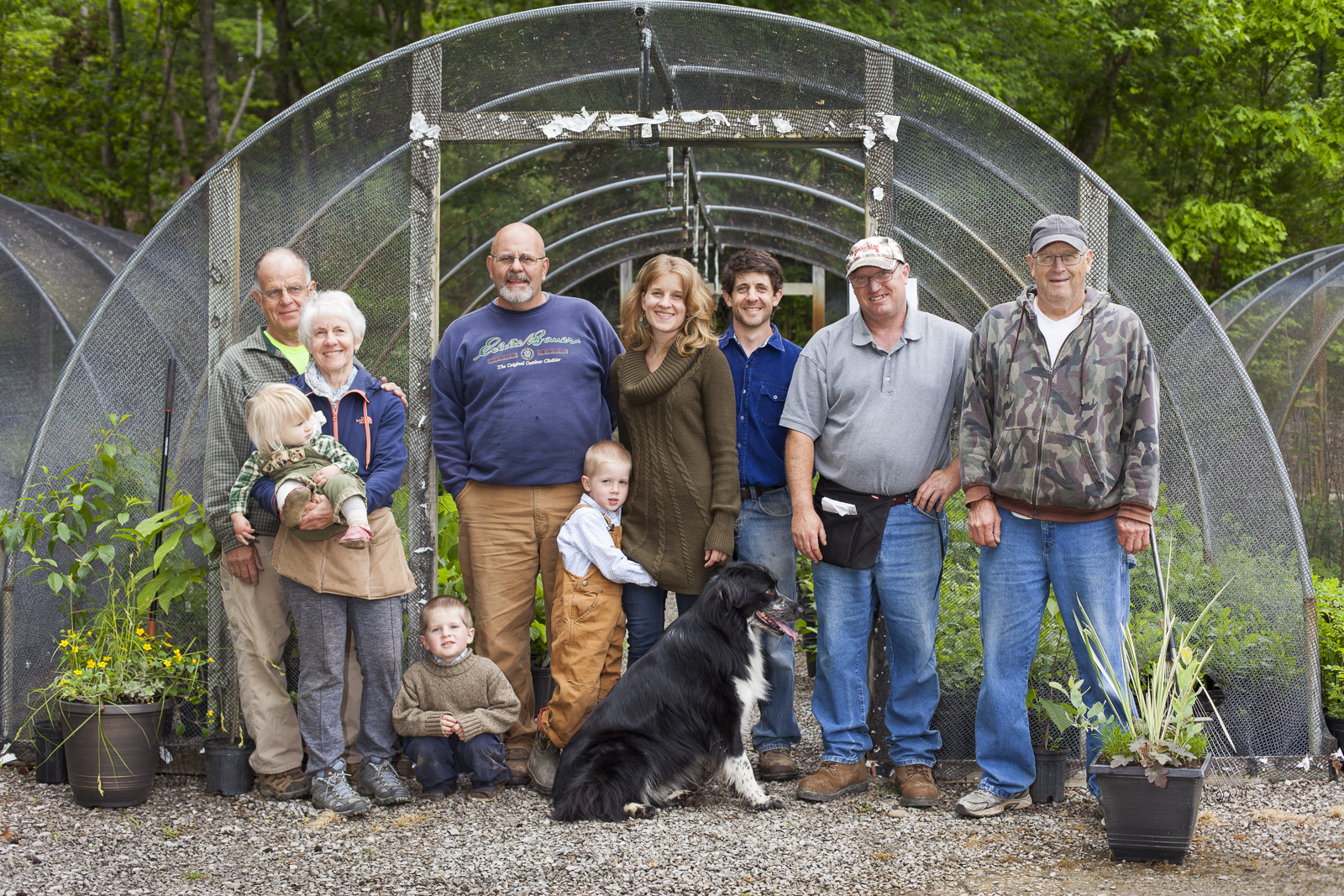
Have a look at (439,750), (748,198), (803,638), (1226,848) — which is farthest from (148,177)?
(1226,848)

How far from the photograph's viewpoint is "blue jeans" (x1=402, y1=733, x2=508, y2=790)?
445 centimetres

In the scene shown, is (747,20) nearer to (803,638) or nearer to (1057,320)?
(1057,320)

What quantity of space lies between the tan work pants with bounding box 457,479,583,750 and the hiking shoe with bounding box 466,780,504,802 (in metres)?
0.44

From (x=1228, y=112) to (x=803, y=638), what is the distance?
33.1 ft

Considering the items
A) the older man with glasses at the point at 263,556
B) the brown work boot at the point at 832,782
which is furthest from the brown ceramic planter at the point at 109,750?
the brown work boot at the point at 832,782

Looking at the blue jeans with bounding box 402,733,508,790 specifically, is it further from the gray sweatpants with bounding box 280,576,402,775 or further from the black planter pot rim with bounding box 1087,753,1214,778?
the black planter pot rim with bounding box 1087,753,1214,778

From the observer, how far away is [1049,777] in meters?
4.31

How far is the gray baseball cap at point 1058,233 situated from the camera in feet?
12.5

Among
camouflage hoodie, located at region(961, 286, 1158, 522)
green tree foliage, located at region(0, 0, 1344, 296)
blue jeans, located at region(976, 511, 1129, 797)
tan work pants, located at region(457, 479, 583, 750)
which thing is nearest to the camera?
camouflage hoodie, located at region(961, 286, 1158, 522)

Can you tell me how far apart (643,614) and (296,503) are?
58.8 inches

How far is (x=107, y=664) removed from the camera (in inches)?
178

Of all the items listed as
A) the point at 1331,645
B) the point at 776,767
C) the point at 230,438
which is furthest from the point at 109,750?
the point at 1331,645

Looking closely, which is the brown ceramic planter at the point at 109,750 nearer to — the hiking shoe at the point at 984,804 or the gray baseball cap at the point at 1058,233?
the hiking shoe at the point at 984,804

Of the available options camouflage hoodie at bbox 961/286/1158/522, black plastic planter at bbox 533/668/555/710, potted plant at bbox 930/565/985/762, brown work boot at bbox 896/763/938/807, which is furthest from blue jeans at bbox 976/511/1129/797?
black plastic planter at bbox 533/668/555/710
